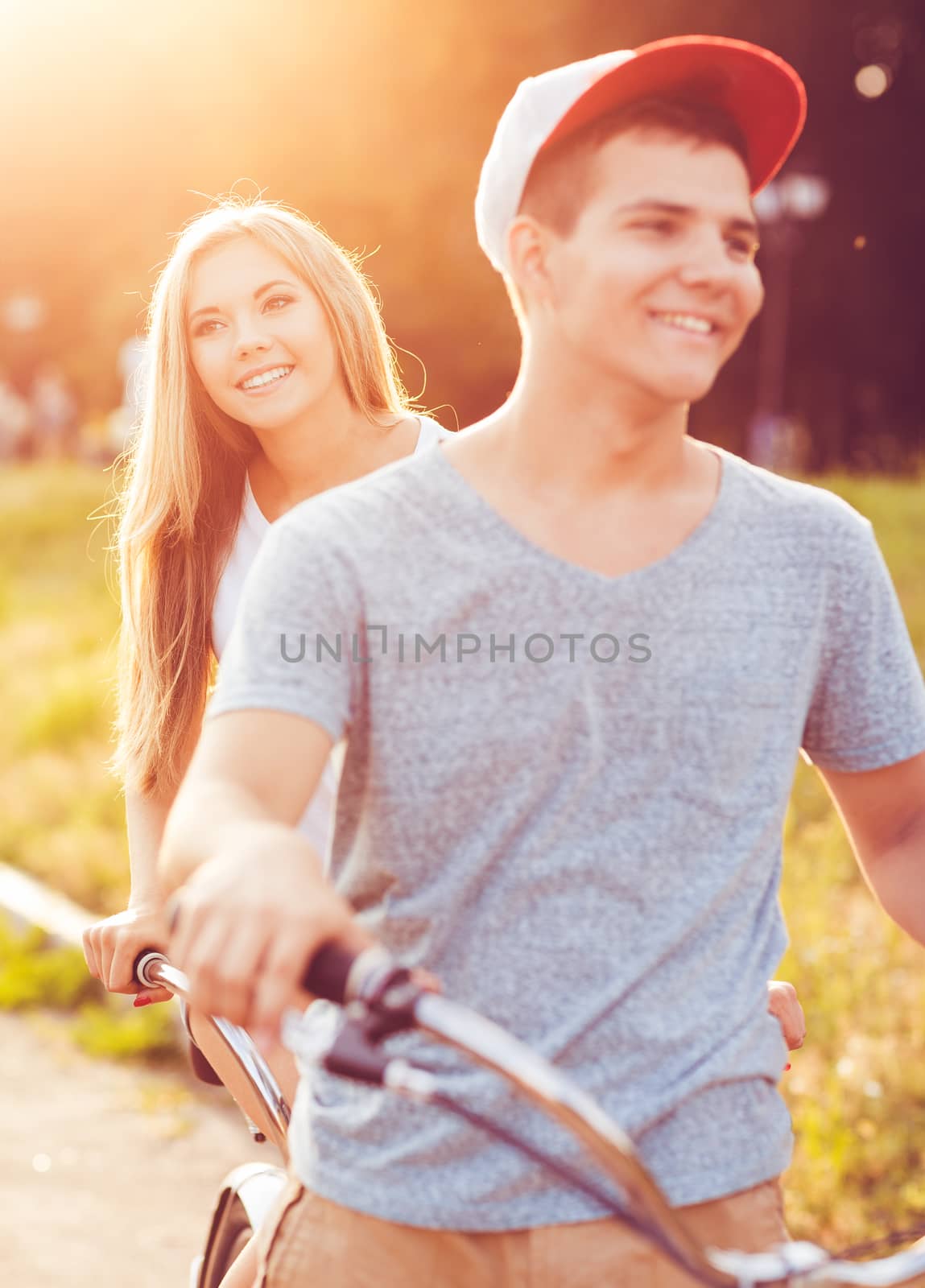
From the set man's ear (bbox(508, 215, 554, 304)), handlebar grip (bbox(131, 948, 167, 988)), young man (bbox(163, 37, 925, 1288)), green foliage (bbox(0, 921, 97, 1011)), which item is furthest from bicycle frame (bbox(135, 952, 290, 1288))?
green foliage (bbox(0, 921, 97, 1011))

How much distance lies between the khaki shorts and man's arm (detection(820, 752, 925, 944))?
1.26 ft

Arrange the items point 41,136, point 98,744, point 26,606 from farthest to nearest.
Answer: point 41,136
point 26,606
point 98,744

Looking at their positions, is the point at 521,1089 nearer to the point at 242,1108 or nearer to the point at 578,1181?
the point at 578,1181

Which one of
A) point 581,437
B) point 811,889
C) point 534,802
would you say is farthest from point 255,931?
point 811,889

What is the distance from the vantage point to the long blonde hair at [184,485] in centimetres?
268

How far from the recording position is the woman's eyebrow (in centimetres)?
295

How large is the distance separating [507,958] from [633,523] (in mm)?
459

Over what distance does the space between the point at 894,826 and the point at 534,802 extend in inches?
20.6

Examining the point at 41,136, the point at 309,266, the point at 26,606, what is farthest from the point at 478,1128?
the point at 41,136

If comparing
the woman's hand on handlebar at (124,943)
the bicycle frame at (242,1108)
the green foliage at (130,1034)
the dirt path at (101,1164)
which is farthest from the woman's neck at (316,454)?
the green foliage at (130,1034)

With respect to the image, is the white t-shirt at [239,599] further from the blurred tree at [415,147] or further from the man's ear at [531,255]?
the blurred tree at [415,147]

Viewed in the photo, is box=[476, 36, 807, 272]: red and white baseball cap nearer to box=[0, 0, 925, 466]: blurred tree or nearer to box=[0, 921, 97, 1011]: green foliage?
box=[0, 921, 97, 1011]: green foliage

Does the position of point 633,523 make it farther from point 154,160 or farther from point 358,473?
point 154,160

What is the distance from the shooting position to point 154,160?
2461cm
